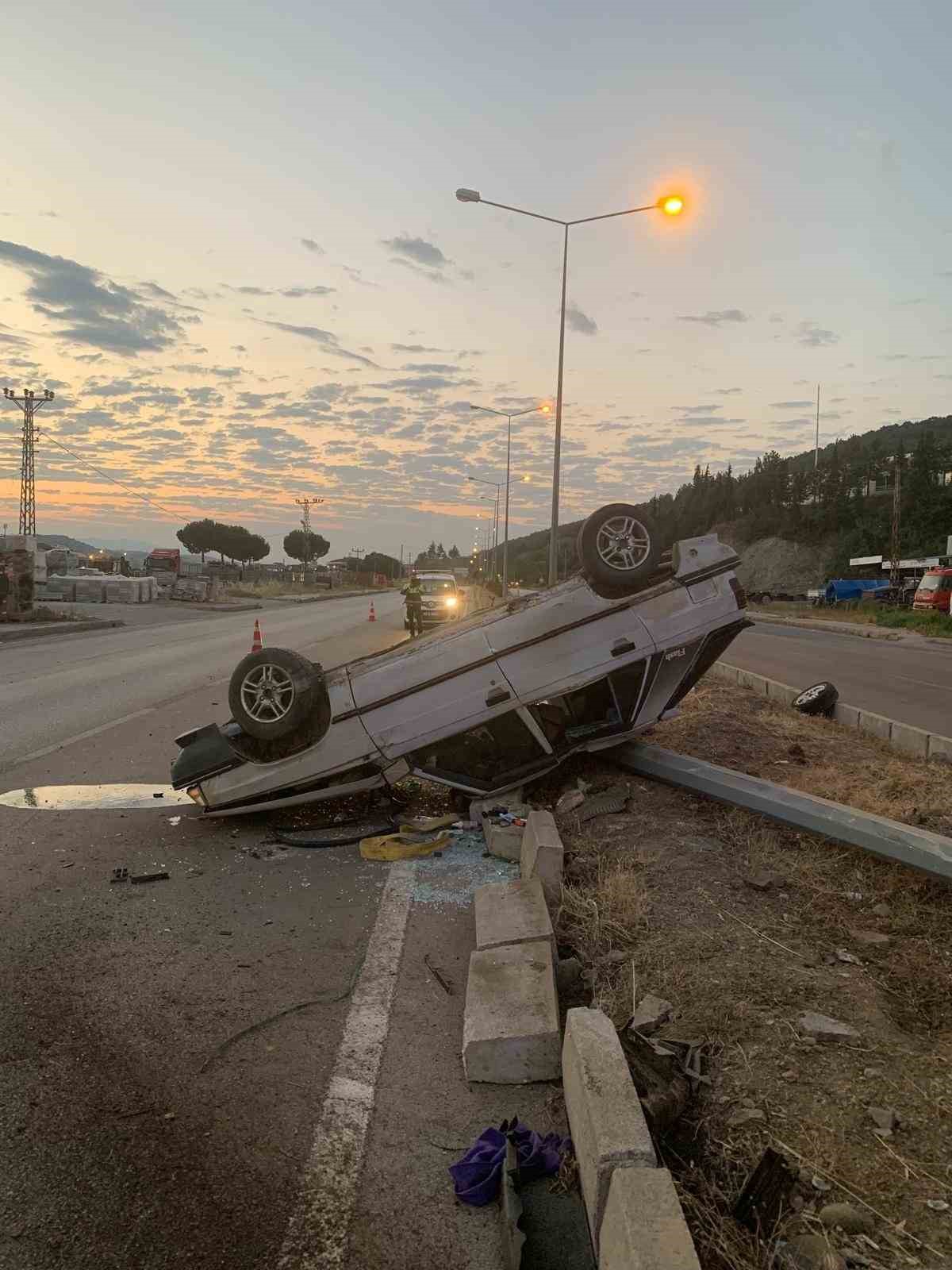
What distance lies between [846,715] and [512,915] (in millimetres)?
7062

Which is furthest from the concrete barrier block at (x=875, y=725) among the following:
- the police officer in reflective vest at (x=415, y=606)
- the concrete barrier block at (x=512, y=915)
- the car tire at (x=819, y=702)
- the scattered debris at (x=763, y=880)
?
the police officer in reflective vest at (x=415, y=606)

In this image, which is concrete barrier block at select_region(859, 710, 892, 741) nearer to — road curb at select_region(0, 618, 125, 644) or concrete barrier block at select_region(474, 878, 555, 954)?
concrete barrier block at select_region(474, 878, 555, 954)

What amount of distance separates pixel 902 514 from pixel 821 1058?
84.3 m

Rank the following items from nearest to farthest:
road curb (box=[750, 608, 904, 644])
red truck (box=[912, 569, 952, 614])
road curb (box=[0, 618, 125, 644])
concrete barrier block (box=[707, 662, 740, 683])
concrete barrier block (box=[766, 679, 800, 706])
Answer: concrete barrier block (box=[766, 679, 800, 706]) < concrete barrier block (box=[707, 662, 740, 683]) < road curb (box=[0, 618, 125, 644]) < road curb (box=[750, 608, 904, 644]) < red truck (box=[912, 569, 952, 614])

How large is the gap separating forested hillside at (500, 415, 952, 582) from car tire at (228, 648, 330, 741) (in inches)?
1965

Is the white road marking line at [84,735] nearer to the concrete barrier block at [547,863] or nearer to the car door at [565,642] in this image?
the car door at [565,642]

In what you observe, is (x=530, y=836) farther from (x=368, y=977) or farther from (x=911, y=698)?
(x=911, y=698)

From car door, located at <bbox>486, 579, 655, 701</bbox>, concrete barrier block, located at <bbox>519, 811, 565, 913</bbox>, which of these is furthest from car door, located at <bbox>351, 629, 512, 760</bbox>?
concrete barrier block, located at <bbox>519, 811, 565, 913</bbox>

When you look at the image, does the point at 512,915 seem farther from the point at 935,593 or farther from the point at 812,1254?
the point at 935,593

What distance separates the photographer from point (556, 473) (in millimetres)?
22922

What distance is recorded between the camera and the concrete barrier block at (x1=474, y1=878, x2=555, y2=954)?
147 inches

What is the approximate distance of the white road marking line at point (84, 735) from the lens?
8195 mm

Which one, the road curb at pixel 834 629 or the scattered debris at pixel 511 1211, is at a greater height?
the scattered debris at pixel 511 1211

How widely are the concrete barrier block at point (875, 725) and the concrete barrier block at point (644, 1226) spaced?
740 centimetres
